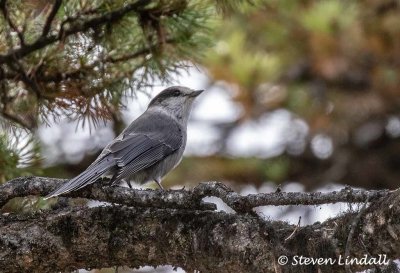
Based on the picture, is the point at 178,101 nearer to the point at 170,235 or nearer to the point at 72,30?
the point at 72,30

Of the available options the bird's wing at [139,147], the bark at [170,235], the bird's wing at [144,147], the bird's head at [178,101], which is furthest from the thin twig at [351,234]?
the bird's head at [178,101]

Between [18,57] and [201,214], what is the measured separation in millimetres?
1023

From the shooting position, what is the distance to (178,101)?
5.79m

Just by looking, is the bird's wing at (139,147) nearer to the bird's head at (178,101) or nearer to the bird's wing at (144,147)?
the bird's wing at (144,147)

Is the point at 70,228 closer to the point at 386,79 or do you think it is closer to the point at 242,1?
the point at 242,1

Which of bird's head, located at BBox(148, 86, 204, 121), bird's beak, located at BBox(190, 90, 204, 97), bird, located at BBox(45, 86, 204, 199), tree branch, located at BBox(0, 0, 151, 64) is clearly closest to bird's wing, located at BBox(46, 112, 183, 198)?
bird, located at BBox(45, 86, 204, 199)

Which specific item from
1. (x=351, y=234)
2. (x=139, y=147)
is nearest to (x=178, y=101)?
(x=139, y=147)

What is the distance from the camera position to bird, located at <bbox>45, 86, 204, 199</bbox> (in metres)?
4.30

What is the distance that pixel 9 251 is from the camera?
10.5 feet

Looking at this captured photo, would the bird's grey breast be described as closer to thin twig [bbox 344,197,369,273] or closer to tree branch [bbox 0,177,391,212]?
tree branch [bbox 0,177,391,212]

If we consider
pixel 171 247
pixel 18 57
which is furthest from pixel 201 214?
pixel 18 57

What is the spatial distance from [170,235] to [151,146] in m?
1.89

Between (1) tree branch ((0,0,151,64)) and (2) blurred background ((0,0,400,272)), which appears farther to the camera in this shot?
(2) blurred background ((0,0,400,272))

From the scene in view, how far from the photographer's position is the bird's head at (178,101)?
226 inches
